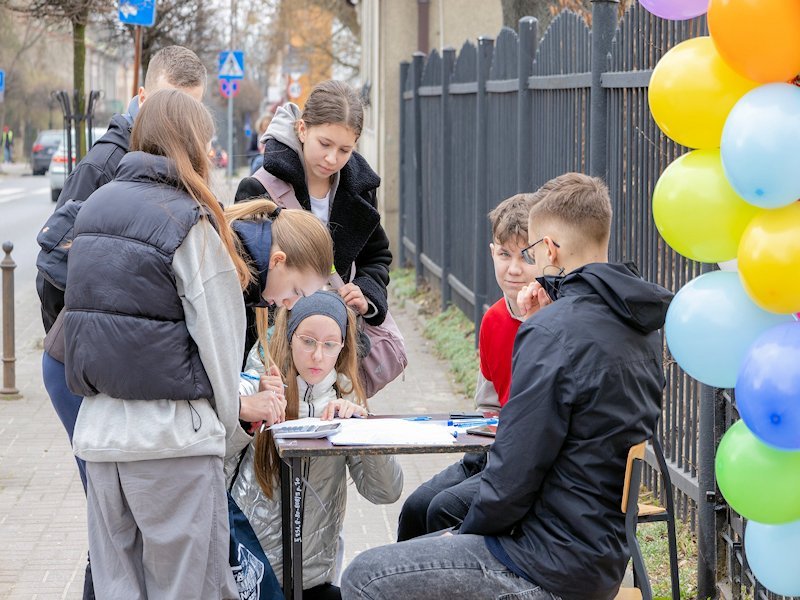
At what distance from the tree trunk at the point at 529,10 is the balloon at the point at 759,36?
9.63 metres

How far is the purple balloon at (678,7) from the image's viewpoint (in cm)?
316

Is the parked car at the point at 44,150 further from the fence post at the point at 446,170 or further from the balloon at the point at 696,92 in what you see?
the balloon at the point at 696,92

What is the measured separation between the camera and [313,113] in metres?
4.62

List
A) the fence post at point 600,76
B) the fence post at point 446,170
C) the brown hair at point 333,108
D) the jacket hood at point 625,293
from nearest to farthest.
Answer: the jacket hood at point 625,293
the brown hair at point 333,108
the fence post at point 600,76
the fence post at point 446,170

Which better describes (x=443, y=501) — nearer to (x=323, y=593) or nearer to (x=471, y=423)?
(x=471, y=423)

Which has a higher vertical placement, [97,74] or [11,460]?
[97,74]

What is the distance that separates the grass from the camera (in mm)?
4824

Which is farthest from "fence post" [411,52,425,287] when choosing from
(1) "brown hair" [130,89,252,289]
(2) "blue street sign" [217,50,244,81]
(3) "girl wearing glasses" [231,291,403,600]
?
(1) "brown hair" [130,89,252,289]

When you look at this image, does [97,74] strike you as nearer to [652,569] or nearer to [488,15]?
[488,15]

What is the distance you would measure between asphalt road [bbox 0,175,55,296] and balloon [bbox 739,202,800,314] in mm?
12529

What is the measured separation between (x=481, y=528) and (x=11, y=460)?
4.52 meters

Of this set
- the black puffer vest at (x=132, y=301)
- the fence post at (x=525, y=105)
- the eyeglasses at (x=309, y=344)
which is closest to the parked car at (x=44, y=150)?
the fence post at (x=525, y=105)

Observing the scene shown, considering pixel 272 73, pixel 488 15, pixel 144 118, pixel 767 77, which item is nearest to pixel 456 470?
pixel 144 118

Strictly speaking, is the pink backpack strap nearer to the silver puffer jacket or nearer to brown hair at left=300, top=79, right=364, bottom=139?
brown hair at left=300, top=79, right=364, bottom=139
